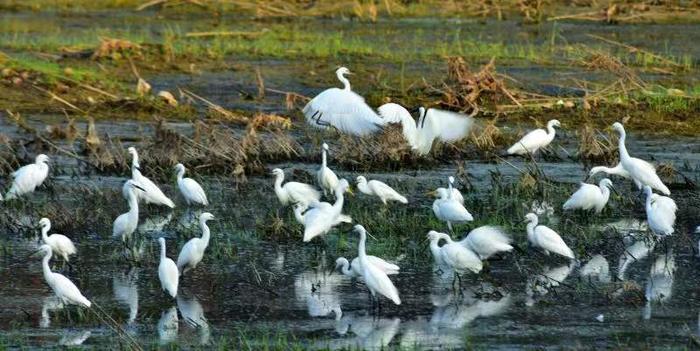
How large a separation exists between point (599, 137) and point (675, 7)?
12529mm

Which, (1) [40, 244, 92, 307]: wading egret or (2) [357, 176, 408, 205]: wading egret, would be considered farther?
(2) [357, 176, 408, 205]: wading egret

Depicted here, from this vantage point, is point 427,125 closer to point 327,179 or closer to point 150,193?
point 327,179

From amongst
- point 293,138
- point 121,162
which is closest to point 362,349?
point 121,162

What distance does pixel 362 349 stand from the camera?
320 inches

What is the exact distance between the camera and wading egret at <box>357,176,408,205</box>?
40.0 feet

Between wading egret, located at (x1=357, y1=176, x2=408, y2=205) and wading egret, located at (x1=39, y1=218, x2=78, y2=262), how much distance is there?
286 centimetres

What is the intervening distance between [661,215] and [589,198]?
2.81 feet

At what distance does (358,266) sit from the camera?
946cm

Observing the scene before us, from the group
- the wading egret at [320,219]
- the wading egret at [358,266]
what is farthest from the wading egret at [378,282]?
the wading egret at [320,219]

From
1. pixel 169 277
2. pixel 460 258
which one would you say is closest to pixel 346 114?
pixel 460 258

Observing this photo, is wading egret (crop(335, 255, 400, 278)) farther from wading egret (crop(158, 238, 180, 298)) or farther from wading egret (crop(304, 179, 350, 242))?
wading egret (crop(158, 238, 180, 298))

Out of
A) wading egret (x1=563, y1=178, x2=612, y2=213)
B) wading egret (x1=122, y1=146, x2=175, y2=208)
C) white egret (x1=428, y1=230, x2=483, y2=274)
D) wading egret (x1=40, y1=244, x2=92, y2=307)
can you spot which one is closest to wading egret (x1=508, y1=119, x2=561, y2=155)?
wading egret (x1=563, y1=178, x2=612, y2=213)

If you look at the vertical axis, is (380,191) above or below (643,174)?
below

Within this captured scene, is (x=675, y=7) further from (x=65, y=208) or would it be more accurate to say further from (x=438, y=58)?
(x=65, y=208)
